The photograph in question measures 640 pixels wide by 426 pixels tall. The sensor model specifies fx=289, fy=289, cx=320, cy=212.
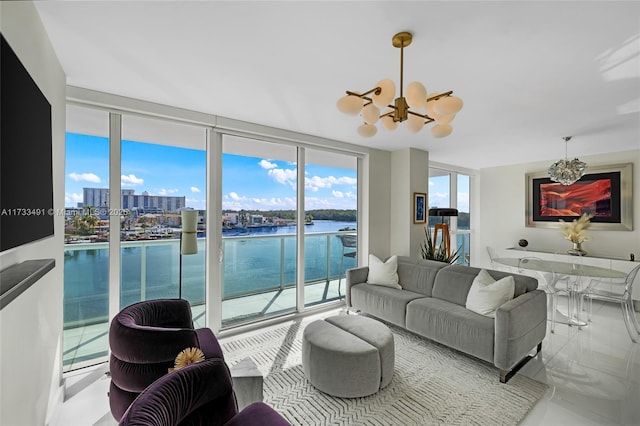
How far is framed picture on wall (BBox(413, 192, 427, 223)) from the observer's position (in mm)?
4773

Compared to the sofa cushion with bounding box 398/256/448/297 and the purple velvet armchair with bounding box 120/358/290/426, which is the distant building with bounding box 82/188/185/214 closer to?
the purple velvet armchair with bounding box 120/358/290/426

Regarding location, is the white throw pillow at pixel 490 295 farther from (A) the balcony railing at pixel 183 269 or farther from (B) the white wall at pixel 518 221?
(B) the white wall at pixel 518 221

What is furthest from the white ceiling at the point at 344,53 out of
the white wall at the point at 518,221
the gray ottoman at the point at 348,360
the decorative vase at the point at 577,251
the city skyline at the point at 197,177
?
the decorative vase at the point at 577,251

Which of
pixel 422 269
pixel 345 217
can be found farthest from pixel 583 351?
pixel 345 217

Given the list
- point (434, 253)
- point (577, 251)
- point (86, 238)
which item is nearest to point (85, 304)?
point (86, 238)

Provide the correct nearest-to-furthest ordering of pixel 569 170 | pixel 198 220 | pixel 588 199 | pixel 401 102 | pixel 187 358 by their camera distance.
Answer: pixel 187 358, pixel 401 102, pixel 198 220, pixel 569 170, pixel 588 199

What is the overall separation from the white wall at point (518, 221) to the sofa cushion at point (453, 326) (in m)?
3.68

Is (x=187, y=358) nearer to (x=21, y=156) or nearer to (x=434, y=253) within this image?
(x=21, y=156)

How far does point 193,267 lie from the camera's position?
11.0ft

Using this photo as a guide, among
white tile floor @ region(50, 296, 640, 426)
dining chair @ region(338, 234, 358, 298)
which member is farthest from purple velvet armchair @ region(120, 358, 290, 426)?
dining chair @ region(338, 234, 358, 298)

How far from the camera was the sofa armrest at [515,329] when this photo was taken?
246 cm

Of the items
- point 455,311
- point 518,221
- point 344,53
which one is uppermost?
point 344,53

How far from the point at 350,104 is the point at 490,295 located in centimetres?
236

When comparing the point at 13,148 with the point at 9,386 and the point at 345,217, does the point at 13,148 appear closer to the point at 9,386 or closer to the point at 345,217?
the point at 9,386
